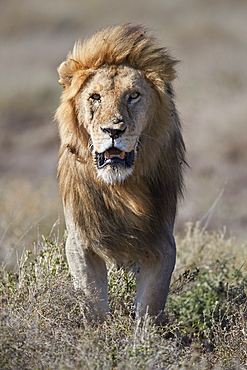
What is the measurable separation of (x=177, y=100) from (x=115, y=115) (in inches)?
54.0

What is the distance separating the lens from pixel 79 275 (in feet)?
15.8

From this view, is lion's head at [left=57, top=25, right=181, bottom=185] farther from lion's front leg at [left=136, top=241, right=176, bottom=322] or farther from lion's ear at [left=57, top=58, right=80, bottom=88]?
lion's front leg at [left=136, top=241, right=176, bottom=322]

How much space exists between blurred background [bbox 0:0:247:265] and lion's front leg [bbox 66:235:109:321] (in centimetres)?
90

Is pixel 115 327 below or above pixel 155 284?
below

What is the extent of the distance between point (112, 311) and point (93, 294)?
0.59m

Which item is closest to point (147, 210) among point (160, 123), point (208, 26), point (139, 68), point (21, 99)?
point (160, 123)

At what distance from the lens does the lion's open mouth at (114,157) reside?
4.40m

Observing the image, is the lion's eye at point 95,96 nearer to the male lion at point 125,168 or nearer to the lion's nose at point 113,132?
the male lion at point 125,168

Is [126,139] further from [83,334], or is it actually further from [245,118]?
[245,118]

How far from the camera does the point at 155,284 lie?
15.8 feet

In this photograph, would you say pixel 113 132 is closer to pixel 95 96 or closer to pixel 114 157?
pixel 114 157

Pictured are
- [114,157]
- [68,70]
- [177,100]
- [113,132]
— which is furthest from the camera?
[177,100]

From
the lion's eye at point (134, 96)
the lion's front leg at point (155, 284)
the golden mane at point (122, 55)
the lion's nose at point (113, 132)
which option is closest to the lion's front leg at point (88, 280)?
the lion's front leg at point (155, 284)

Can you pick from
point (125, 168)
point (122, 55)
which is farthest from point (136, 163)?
point (122, 55)
